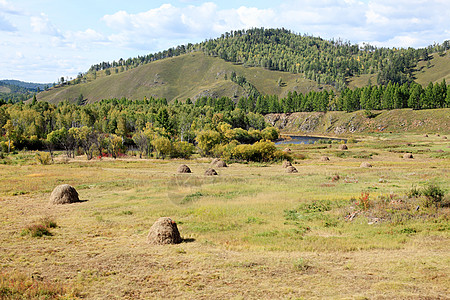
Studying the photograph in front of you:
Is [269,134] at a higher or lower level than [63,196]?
higher

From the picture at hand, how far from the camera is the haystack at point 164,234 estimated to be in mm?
21438

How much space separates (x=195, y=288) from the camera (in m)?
14.5

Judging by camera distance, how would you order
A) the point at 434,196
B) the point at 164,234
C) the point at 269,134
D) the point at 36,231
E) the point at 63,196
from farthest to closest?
the point at 269,134, the point at 63,196, the point at 434,196, the point at 36,231, the point at 164,234

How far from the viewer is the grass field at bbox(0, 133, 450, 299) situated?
14.2m

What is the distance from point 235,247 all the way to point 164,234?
16.1 ft

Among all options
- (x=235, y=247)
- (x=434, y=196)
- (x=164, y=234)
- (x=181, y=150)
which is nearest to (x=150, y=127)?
(x=181, y=150)

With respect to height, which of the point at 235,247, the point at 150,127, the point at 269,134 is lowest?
the point at 235,247

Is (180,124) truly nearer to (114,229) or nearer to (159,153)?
(159,153)

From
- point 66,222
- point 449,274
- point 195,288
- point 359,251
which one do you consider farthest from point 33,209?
point 449,274

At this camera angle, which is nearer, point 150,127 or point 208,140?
point 208,140

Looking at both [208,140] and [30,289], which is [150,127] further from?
[30,289]

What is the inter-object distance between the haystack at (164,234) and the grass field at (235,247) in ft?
1.93

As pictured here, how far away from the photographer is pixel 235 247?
20438 mm

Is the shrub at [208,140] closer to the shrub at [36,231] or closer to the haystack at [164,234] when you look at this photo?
the shrub at [36,231]
